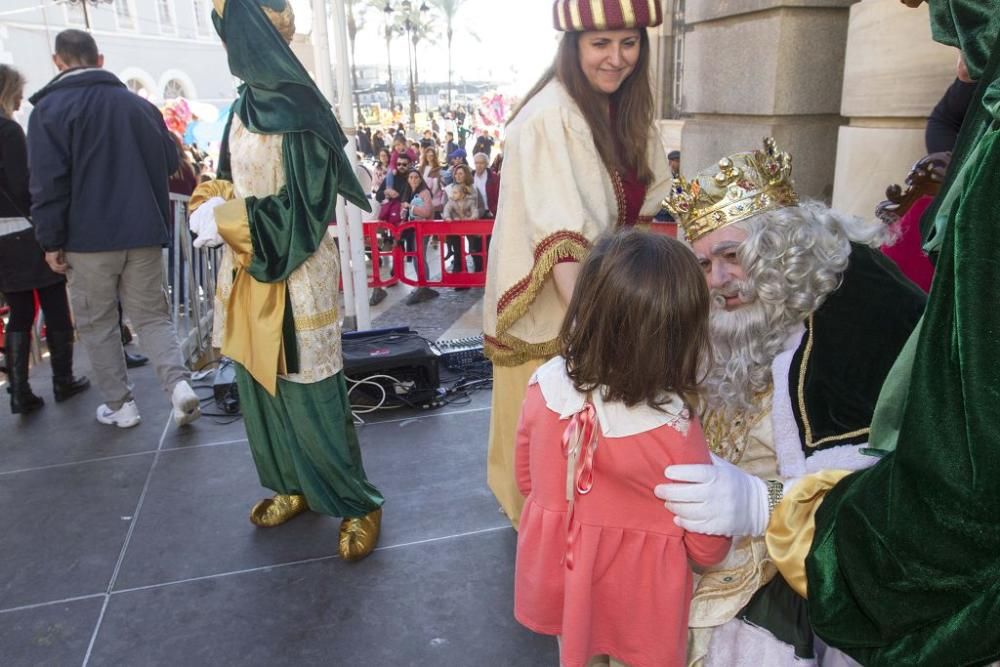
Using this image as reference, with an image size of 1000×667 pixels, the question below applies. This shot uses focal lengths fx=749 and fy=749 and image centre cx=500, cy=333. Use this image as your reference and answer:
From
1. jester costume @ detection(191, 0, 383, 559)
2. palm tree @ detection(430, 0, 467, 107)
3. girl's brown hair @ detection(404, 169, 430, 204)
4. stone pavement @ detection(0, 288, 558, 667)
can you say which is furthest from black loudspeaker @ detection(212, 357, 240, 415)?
palm tree @ detection(430, 0, 467, 107)

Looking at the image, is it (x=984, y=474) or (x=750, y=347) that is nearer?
(x=984, y=474)

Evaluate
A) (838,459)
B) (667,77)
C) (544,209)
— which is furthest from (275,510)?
(667,77)

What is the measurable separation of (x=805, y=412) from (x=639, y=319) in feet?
1.56

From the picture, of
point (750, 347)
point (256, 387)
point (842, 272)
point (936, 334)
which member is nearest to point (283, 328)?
point (256, 387)

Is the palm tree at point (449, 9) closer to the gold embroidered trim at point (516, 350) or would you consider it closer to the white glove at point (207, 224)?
the white glove at point (207, 224)

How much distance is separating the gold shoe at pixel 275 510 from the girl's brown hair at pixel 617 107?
1.80 metres

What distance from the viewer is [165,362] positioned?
4.08 metres

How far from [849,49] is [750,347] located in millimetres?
2775

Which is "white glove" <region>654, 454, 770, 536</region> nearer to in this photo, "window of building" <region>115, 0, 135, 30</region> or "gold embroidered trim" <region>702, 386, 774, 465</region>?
"gold embroidered trim" <region>702, 386, 774, 465</region>

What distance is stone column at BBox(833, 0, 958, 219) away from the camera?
3393mm

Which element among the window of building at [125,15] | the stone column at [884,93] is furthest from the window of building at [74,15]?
the stone column at [884,93]

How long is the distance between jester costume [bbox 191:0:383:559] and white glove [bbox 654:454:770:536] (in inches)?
62.2

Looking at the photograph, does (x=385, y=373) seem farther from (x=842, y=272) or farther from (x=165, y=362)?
(x=842, y=272)

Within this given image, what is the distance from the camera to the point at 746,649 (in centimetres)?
158
